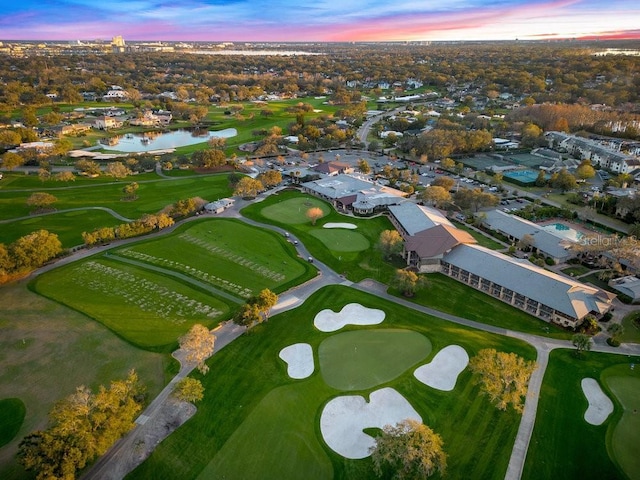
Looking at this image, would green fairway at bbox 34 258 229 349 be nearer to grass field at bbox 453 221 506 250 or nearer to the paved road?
the paved road

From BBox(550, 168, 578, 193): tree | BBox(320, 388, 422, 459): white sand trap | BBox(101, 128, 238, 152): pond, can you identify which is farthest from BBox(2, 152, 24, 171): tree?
BBox(550, 168, 578, 193): tree

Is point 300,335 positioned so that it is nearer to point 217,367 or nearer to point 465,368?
point 217,367

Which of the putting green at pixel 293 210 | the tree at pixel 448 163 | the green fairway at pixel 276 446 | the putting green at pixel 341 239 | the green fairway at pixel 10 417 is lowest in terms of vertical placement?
the tree at pixel 448 163

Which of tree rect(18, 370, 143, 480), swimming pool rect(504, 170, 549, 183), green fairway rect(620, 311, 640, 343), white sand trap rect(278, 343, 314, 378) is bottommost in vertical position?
swimming pool rect(504, 170, 549, 183)

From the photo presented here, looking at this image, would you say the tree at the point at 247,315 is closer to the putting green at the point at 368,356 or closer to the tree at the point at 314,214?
the putting green at the point at 368,356

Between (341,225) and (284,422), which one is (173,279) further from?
(341,225)

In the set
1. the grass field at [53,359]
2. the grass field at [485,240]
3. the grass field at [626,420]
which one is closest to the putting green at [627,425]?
the grass field at [626,420]
